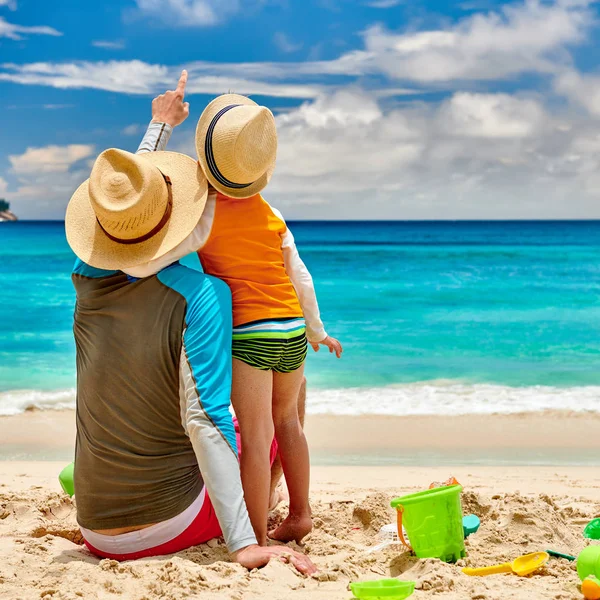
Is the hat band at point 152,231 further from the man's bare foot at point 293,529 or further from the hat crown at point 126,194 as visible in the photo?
the man's bare foot at point 293,529

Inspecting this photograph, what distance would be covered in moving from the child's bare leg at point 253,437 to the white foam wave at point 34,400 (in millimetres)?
5256

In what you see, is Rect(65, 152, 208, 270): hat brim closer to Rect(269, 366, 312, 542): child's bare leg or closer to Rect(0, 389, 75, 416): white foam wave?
Rect(269, 366, 312, 542): child's bare leg

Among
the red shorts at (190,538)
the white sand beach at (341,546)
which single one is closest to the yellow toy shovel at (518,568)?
the white sand beach at (341,546)

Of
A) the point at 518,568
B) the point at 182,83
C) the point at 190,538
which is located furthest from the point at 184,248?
the point at 518,568

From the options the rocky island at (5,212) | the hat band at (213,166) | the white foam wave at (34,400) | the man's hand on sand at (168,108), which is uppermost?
the rocky island at (5,212)

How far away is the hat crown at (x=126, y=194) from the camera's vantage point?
273 cm

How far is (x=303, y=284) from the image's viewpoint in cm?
322

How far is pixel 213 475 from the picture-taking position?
8.83 ft

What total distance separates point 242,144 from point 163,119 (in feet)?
1.81

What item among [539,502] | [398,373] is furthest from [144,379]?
[398,373]

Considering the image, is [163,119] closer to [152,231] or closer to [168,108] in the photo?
[168,108]

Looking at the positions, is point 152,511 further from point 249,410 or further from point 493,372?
point 493,372

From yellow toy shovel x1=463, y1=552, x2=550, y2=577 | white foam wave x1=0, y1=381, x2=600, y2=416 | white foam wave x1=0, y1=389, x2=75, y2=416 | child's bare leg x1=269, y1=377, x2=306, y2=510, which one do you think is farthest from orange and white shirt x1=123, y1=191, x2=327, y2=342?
white foam wave x1=0, y1=389, x2=75, y2=416

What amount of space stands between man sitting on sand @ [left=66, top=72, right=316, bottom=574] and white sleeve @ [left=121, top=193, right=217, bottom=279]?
0.03 metres
